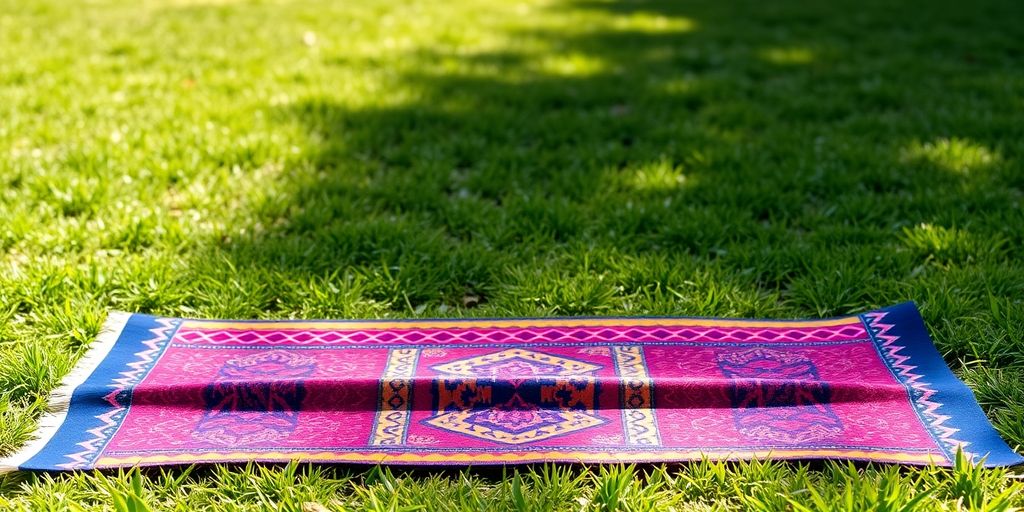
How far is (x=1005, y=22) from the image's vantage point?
23.9ft

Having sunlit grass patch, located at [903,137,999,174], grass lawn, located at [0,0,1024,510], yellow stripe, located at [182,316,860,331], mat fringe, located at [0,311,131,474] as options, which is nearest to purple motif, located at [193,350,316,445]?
grass lawn, located at [0,0,1024,510]

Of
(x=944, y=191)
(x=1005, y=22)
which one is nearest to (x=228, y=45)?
(x=944, y=191)

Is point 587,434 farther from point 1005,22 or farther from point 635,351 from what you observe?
point 1005,22

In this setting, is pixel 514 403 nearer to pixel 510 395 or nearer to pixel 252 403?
pixel 510 395

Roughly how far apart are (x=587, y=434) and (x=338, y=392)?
2.38ft

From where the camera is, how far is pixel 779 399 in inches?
96.0

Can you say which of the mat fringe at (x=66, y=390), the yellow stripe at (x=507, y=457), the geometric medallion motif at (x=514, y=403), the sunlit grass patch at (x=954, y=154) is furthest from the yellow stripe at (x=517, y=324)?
the sunlit grass patch at (x=954, y=154)

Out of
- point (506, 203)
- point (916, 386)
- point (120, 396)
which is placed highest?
point (506, 203)

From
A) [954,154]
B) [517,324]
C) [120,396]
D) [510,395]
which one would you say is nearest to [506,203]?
[517,324]

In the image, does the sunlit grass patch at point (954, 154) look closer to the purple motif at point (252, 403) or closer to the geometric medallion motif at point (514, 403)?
the geometric medallion motif at point (514, 403)

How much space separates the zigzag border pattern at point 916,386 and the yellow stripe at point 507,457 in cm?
10

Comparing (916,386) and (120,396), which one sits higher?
(120,396)

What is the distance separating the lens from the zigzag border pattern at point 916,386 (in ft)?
7.43

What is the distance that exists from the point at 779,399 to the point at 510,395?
765 mm
